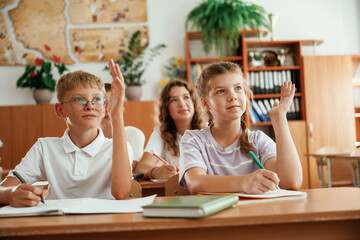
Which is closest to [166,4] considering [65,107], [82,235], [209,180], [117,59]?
[117,59]

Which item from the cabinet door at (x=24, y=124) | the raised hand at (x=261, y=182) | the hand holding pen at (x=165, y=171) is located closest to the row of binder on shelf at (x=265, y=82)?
the cabinet door at (x=24, y=124)

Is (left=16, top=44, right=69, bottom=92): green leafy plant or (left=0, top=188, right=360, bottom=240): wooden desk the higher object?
(left=16, top=44, right=69, bottom=92): green leafy plant

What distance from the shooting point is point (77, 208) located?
1.00 m

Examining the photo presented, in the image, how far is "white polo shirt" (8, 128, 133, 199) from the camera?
1.53 m

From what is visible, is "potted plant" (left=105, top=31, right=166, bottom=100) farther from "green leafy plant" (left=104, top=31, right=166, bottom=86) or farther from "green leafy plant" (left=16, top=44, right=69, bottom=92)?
"green leafy plant" (left=16, top=44, right=69, bottom=92)

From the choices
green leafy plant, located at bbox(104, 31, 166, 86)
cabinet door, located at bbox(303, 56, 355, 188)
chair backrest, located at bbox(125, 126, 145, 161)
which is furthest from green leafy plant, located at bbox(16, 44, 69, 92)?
cabinet door, located at bbox(303, 56, 355, 188)

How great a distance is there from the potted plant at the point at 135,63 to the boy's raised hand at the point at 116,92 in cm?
353

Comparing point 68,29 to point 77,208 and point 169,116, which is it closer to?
point 169,116

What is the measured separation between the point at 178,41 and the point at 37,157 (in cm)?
398

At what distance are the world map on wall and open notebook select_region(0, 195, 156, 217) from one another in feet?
14.2

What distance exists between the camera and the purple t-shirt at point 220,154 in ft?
4.82

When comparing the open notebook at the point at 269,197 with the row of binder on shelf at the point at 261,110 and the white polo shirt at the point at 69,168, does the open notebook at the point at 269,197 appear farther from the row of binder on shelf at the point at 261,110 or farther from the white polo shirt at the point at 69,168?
the row of binder on shelf at the point at 261,110

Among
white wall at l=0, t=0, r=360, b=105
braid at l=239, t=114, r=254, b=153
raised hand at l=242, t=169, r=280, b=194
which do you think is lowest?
raised hand at l=242, t=169, r=280, b=194

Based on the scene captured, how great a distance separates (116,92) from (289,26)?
4.58 meters
